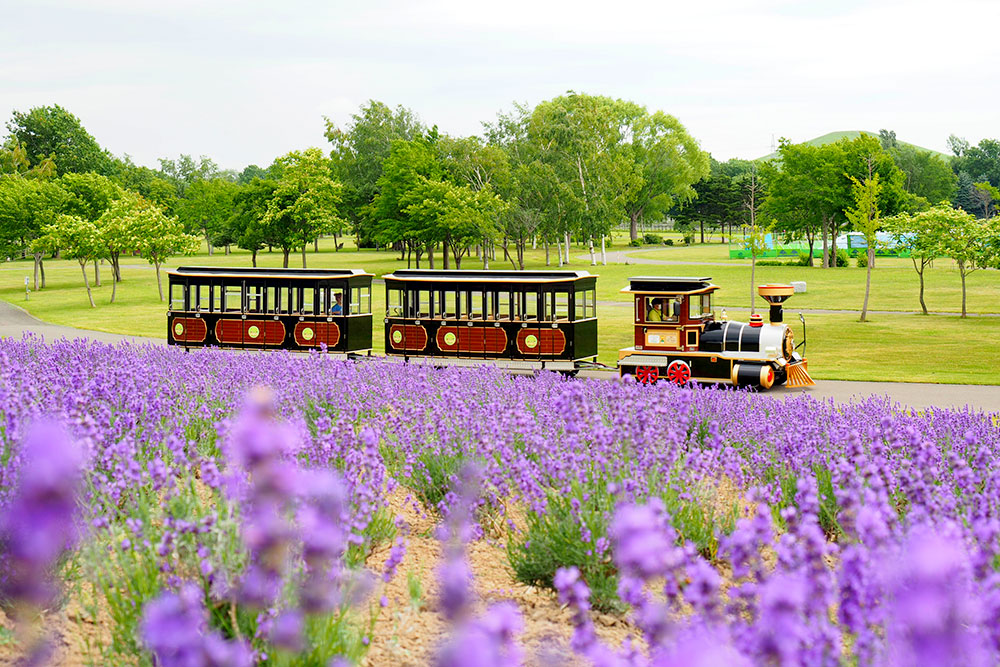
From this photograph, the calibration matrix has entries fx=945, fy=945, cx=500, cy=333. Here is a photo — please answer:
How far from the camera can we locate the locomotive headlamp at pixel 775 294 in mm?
19453

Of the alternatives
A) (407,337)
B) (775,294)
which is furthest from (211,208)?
(775,294)

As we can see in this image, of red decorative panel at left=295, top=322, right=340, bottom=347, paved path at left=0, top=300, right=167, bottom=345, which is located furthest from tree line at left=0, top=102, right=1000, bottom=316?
red decorative panel at left=295, top=322, right=340, bottom=347

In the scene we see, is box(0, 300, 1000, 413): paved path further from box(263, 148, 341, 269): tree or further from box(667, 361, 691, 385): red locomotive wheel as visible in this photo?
box(263, 148, 341, 269): tree

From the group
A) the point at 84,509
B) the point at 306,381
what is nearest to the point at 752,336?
the point at 306,381

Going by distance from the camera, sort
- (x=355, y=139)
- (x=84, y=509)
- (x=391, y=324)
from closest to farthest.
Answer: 1. (x=84, y=509)
2. (x=391, y=324)
3. (x=355, y=139)

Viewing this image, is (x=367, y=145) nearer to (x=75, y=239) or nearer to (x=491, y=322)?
(x=75, y=239)

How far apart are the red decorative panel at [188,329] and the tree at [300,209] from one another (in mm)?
32104

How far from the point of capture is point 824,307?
39812mm

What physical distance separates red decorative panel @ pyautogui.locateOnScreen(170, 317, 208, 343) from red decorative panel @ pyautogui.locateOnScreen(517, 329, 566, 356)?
8.58m

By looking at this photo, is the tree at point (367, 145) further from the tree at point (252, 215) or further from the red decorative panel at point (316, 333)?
the red decorative panel at point (316, 333)

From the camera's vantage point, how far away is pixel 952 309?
126 ft

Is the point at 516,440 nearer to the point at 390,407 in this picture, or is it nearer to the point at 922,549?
the point at 390,407

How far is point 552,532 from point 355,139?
90757 millimetres

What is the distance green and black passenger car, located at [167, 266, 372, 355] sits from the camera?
2330 centimetres
